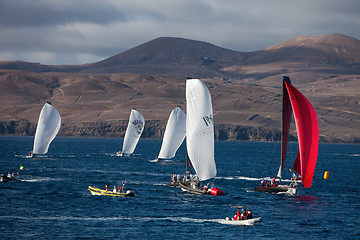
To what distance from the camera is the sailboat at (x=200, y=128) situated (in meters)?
72.3

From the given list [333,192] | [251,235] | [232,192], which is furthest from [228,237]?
[333,192]

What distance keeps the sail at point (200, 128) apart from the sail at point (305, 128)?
11219 millimetres

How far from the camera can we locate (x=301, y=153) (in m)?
73.7

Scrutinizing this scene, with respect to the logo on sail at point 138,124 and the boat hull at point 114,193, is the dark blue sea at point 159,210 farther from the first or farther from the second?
the logo on sail at point 138,124

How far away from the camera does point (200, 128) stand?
2867 inches

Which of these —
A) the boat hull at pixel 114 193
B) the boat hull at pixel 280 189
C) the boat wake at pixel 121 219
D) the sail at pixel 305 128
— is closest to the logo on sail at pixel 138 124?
the boat hull at pixel 280 189

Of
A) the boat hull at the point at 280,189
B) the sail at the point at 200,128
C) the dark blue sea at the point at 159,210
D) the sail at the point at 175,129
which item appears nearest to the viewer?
the dark blue sea at the point at 159,210

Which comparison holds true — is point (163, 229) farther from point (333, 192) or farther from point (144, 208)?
point (333, 192)

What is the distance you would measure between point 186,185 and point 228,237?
83.2ft

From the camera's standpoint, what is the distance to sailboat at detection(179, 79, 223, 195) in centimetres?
7231

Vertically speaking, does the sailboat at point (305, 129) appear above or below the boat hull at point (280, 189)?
above

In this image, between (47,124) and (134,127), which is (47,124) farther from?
(134,127)

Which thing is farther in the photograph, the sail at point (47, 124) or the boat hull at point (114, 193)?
the sail at point (47, 124)

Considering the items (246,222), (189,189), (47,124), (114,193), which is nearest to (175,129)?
(47,124)
